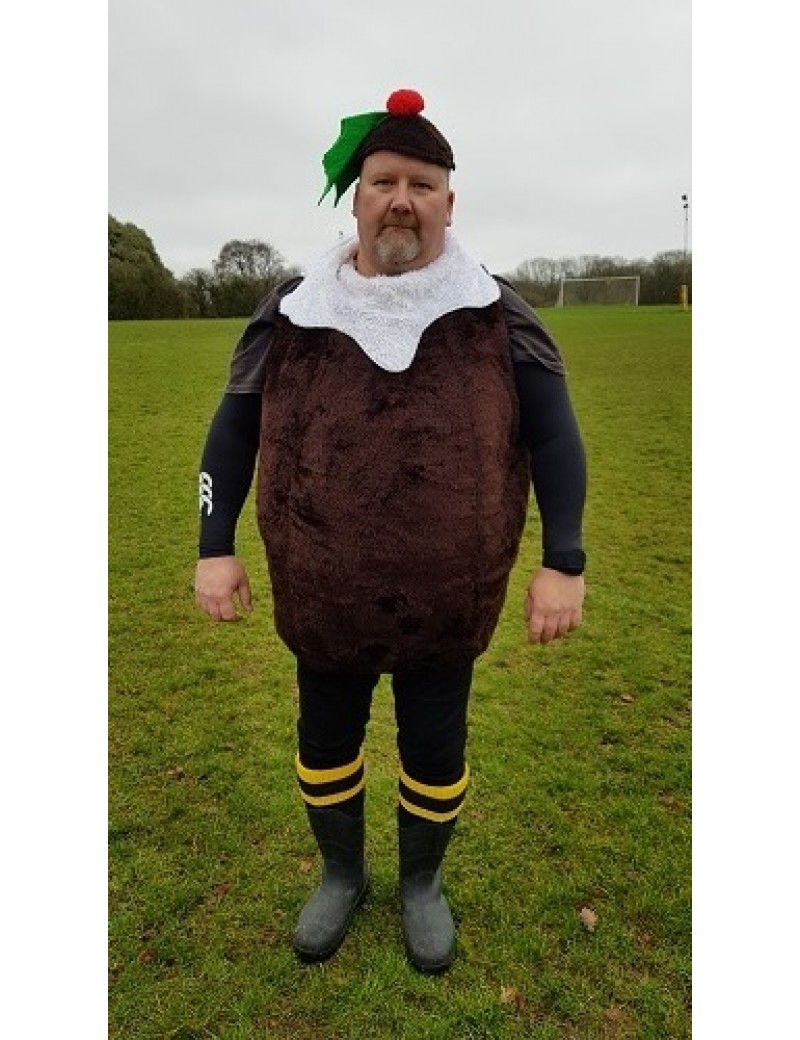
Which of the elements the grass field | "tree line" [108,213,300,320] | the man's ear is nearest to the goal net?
"tree line" [108,213,300,320]

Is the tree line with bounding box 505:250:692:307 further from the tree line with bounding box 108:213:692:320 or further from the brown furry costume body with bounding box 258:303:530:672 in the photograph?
the brown furry costume body with bounding box 258:303:530:672

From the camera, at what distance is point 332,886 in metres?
2.21

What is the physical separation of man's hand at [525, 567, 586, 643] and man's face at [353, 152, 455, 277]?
74 cm

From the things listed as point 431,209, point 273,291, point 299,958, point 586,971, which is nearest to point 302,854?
point 299,958

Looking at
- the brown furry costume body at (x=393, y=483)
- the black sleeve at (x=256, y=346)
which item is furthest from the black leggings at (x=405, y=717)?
the black sleeve at (x=256, y=346)

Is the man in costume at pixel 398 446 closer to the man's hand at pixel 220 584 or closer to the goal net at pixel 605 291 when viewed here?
the man's hand at pixel 220 584

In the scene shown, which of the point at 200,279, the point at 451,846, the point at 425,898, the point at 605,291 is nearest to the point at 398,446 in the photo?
Answer: the point at 425,898

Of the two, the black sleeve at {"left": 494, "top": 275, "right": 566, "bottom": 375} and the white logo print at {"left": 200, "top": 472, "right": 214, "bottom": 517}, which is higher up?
the black sleeve at {"left": 494, "top": 275, "right": 566, "bottom": 375}

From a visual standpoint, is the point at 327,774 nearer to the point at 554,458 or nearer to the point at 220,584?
the point at 220,584

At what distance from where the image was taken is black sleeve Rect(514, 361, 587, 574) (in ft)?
5.78

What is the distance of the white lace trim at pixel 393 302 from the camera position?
1.67 meters

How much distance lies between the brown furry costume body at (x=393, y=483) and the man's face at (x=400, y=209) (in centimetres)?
16

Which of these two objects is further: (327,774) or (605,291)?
(605,291)

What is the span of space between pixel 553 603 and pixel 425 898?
0.92m
